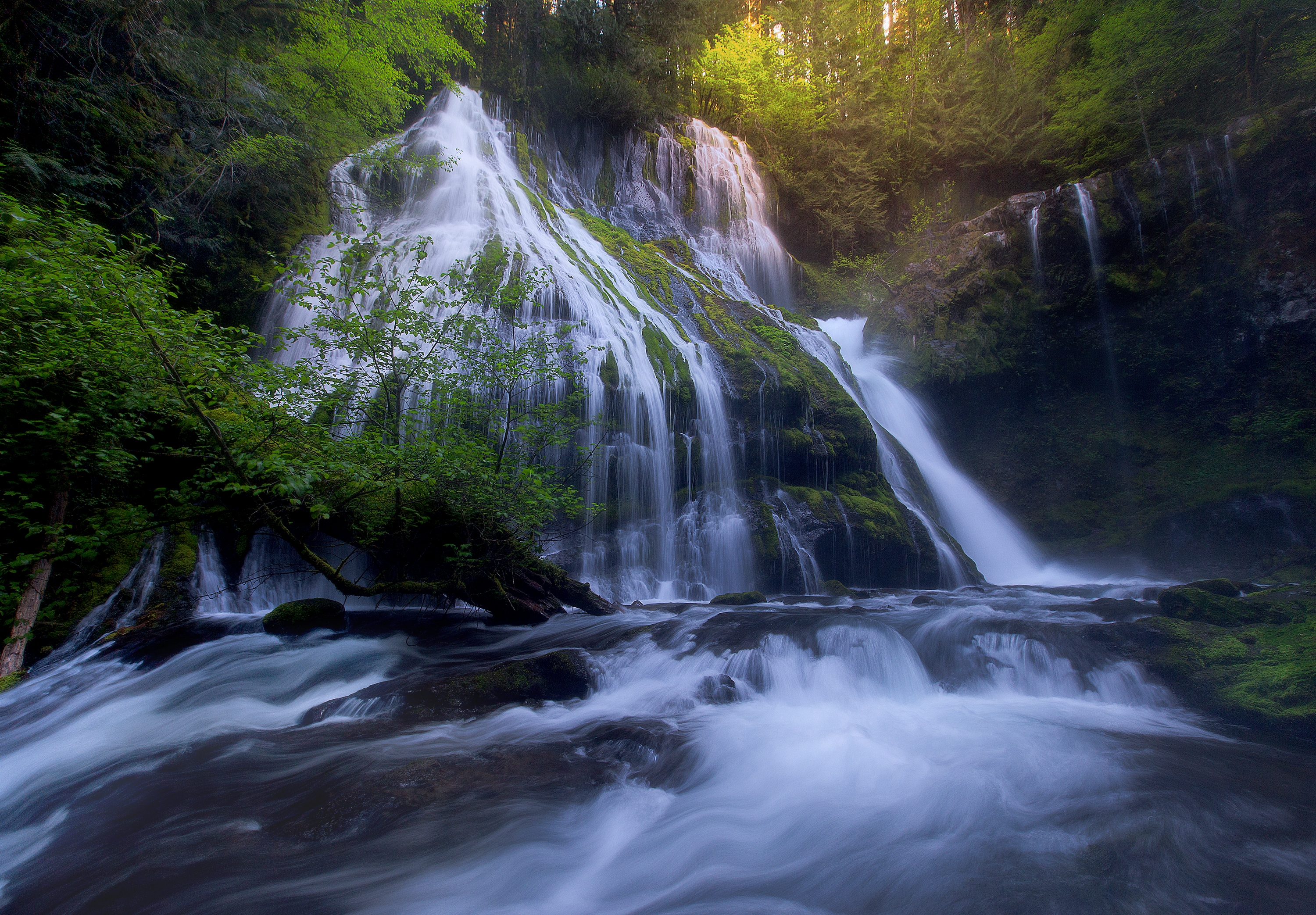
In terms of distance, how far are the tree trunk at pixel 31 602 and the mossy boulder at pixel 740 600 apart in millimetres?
6701

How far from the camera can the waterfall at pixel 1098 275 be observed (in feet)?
40.9

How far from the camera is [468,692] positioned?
4.31m

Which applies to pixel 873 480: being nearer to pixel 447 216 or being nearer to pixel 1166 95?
pixel 447 216

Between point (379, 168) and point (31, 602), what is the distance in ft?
36.6

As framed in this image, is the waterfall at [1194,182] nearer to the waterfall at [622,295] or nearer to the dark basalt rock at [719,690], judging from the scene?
the waterfall at [622,295]

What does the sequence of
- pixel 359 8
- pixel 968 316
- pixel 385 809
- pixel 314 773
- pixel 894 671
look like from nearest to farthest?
pixel 385 809 < pixel 314 773 < pixel 894 671 < pixel 359 8 < pixel 968 316

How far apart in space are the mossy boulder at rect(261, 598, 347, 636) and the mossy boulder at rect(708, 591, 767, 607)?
4.52 metres

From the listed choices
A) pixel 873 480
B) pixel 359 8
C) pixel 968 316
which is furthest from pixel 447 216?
pixel 968 316

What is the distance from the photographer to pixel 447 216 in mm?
12125

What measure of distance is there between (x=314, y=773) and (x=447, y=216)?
1166 centimetres

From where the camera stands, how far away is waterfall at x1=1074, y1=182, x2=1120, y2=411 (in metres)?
12.5

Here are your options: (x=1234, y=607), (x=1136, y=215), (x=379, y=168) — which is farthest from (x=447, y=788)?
(x=1136, y=215)

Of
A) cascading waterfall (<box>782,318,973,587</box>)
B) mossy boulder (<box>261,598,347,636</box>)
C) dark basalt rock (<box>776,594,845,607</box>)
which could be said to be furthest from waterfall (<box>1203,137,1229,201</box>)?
mossy boulder (<box>261,598,347,636</box>)

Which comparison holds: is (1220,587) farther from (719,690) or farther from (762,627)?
(719,690)
